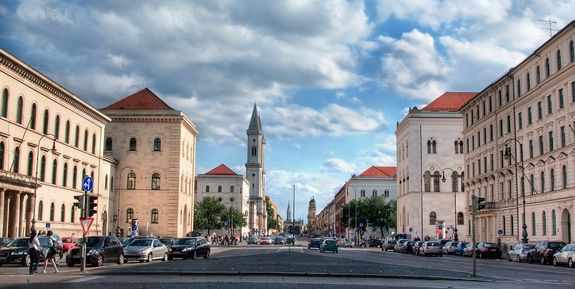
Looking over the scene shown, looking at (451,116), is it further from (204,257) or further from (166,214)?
(204,257)

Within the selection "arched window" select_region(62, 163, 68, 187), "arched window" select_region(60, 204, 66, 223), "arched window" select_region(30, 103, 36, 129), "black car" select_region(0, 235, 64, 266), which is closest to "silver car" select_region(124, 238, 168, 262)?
"black car" select_region(0, 235, 64, 266)

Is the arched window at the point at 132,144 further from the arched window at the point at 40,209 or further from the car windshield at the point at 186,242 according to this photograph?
the car windshield at the point at 186,242

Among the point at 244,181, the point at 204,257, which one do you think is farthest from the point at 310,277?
the point at 244,181

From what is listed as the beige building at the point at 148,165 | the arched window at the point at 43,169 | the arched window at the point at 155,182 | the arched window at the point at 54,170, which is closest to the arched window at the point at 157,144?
the beige building at the point at 148,165

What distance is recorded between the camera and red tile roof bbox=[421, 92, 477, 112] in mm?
110812

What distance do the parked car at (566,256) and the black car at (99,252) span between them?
2704 centimetres

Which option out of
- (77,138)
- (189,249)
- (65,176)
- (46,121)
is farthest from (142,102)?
(189,249)

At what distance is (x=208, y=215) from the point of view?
132 m

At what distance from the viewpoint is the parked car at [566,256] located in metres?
40.3

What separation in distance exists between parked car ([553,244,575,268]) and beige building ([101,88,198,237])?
5489cm

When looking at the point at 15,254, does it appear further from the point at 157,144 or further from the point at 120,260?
the point at 157,144

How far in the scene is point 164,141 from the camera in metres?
88.8

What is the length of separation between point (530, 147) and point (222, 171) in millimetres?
117993

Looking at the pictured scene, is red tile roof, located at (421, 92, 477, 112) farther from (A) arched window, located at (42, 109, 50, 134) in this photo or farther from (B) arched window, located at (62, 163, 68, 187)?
(A) arched window, located at (42, 109, 50, 134)
